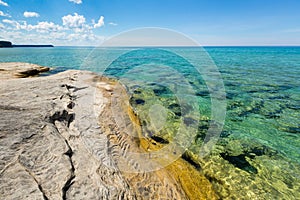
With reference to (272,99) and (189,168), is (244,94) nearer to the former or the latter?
(272,99)

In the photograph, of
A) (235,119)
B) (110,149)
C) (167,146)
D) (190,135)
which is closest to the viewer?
(110,149)

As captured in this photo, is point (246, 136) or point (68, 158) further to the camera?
point (246, 136)

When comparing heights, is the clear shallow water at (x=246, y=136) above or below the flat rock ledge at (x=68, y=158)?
below

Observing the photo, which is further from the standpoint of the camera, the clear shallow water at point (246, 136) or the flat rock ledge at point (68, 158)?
the clear shallow water at point (246, 136)

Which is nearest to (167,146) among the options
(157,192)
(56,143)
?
(157,192)

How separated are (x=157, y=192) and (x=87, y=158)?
6.11 ft

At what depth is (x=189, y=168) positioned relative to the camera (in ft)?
19.3

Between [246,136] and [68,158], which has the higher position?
[68,158]

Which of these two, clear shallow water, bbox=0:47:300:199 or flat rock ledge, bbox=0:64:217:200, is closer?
flat rock ledge, bbox=0:64:217:200

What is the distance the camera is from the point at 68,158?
4.11 m

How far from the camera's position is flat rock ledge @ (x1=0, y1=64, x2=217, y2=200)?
337 centimetres

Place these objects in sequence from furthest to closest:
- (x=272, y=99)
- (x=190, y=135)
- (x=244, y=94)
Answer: (x=244, y=94), (x=272, y=99), (x=190, y=135)

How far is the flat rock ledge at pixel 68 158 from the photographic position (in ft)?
11.1

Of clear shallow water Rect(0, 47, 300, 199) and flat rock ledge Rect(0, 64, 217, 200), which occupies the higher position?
flat rock ledge Rect(0, 64, 217, 200)
